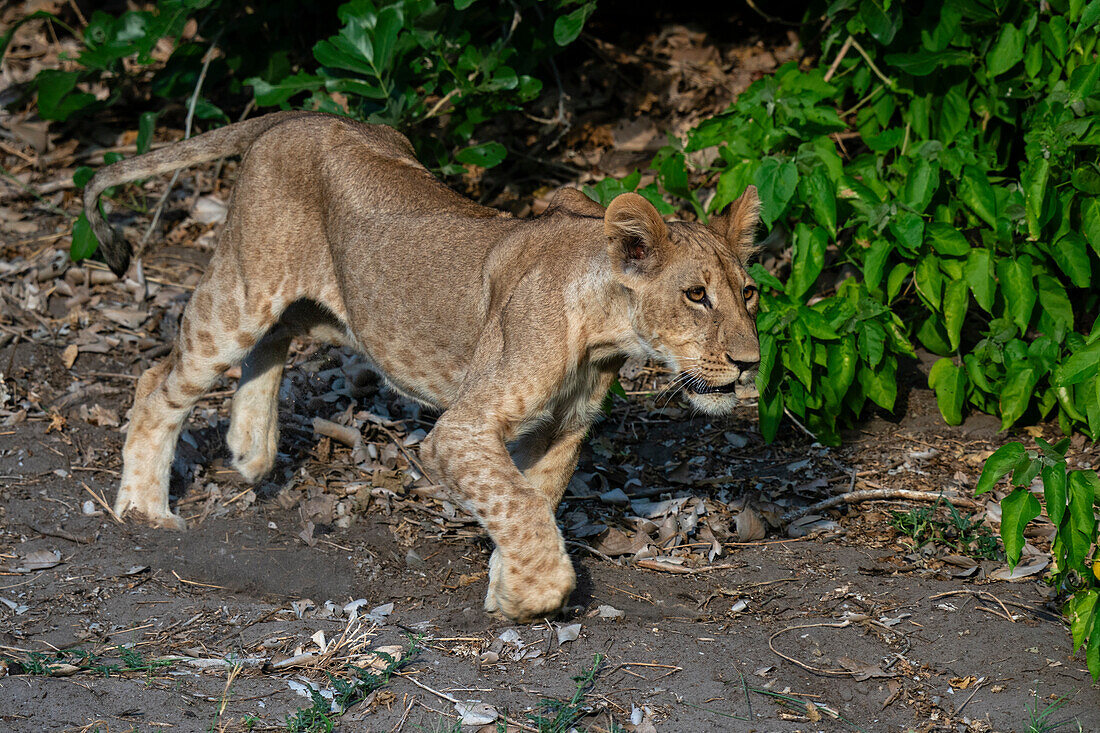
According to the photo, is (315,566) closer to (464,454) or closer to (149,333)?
(464,454)

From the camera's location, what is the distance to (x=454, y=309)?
4.68 m

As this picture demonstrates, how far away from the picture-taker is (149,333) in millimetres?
6945

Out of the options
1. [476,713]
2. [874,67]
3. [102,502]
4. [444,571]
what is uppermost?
[874,67]

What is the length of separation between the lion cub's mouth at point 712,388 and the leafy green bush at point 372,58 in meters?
2.73

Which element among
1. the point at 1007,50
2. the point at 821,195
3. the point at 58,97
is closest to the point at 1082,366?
the point at 821,195

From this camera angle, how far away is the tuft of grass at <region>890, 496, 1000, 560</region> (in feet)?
15.0

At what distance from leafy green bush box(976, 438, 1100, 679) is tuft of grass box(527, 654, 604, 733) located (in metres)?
1.39

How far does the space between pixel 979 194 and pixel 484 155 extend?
2.69m

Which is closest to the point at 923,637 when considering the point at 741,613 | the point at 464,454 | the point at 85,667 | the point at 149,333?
the point at 741,613

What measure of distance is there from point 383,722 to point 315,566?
157 centimetres

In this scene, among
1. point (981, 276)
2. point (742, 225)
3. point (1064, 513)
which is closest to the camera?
point (1064, 513)

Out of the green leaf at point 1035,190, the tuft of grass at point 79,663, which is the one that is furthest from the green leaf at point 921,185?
the tuft of grass at point 79,663

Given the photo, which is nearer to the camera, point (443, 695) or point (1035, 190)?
point (443, 695)

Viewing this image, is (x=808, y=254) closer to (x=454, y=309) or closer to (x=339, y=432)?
(x=454, y=309)
